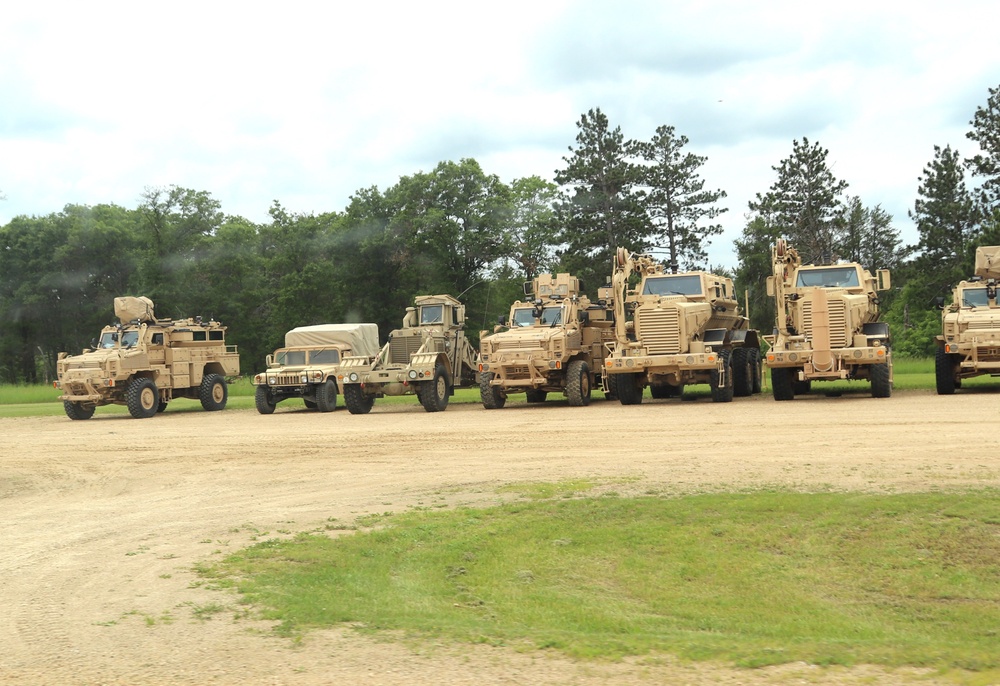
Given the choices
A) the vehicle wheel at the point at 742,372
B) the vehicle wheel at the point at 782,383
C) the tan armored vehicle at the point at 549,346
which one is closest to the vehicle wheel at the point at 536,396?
the tan armored vehicle at the point at 549,346

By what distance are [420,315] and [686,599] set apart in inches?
895

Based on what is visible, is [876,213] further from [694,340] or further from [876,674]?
[876,674]

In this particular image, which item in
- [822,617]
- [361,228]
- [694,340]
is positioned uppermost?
[361,228]

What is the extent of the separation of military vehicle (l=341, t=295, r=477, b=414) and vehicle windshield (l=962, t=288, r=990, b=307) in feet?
41.6

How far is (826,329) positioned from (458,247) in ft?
122

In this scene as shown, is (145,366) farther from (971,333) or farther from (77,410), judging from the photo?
(971,333)

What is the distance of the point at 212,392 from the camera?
109 ft

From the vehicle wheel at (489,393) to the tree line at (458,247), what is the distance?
2757 centimetres

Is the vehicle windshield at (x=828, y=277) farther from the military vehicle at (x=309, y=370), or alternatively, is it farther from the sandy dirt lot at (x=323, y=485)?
the military vehicle at (x=309, y=370)

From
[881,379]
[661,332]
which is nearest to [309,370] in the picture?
[661,332]

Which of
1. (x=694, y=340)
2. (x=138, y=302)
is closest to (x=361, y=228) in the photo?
(x=138, y=302)

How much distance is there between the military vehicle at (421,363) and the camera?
1076 inches

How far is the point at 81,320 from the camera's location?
225 ft

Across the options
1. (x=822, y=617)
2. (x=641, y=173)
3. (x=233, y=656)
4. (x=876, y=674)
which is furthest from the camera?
(x=641, y=173)
